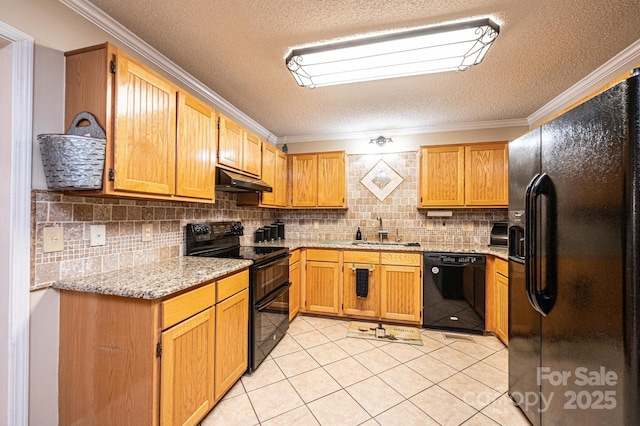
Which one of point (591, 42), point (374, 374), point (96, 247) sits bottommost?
point (374, 374)

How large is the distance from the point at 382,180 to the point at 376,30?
224 centimetres

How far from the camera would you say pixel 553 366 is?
4.18ft

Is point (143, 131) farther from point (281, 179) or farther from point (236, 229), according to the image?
point (281, 179)

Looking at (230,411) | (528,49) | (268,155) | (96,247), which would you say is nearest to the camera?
(96,247)

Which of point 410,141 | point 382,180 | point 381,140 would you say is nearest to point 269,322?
point 382,180

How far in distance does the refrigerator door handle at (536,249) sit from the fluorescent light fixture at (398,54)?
0.97 m

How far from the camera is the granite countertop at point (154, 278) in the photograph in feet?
4.03

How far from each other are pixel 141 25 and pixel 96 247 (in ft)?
4.54

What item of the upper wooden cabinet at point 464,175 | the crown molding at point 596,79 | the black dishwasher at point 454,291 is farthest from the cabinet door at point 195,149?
the crown molding at point 596,79

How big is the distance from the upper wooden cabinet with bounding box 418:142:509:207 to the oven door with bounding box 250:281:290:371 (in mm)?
2081

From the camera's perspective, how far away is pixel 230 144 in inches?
93.9

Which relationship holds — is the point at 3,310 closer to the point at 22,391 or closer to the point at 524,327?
the point at 22,391

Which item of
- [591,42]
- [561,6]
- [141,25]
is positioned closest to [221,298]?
[141,25]

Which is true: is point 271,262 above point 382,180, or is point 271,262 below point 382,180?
below
